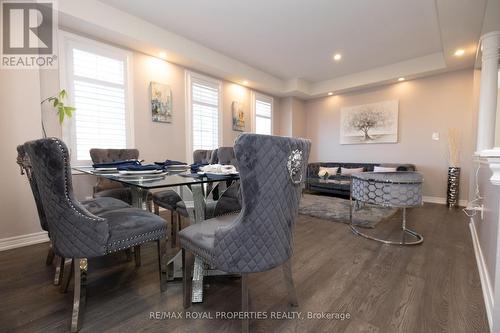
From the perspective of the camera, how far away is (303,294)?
4.72 ft

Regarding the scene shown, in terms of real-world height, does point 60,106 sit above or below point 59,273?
above

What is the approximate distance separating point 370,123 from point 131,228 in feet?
17.2

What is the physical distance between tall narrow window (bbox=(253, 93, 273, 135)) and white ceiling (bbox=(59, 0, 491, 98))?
68 centimetres

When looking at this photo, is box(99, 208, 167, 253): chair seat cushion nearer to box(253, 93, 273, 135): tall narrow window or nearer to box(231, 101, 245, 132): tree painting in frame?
box(231, 101, 245, 132): tree painting in frame

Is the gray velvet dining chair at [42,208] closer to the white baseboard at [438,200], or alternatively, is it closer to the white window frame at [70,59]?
the white window frame at [70,59]

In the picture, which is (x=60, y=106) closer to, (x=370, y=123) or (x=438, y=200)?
(x=370, y=123)

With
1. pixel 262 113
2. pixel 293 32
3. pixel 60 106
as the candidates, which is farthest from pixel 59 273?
pixel 262 113

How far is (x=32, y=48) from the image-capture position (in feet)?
7.64

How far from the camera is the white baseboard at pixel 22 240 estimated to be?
2145 millimetres

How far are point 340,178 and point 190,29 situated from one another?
3810 millimetres

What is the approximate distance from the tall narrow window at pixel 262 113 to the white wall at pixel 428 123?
1.90 meters

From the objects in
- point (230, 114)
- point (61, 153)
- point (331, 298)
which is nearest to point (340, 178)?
point (230, 114)

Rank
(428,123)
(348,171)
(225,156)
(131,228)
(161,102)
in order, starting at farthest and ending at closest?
(348,171) < (428,123) < (161,102) < (225,156) < (131,228)

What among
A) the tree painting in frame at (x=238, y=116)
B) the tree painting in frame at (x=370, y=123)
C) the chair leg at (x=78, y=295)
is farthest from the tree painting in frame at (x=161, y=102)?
the tree painting in frame at (x=370, y=123)
